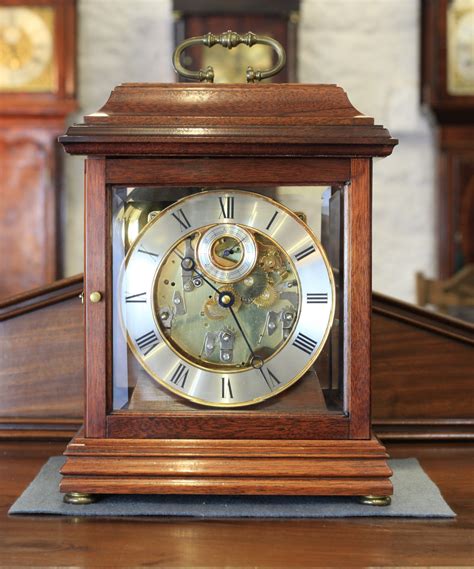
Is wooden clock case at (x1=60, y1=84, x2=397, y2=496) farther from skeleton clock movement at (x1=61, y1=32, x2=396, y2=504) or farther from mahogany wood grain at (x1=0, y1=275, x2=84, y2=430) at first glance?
mahogany wood grain at (x1=0, y1=275, x2=84, y2=430)

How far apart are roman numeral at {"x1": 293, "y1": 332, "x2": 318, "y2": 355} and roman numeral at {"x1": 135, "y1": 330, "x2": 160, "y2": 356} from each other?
0.49 ft

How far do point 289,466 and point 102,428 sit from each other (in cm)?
20

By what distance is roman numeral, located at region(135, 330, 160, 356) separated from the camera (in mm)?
917

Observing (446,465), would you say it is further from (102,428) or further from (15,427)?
(15,427)

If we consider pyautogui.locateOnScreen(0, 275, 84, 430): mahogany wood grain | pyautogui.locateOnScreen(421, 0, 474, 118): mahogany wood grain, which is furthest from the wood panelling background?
pyautogui.locateOnScreen(421, 0, 474, 118): mahogany wood grain

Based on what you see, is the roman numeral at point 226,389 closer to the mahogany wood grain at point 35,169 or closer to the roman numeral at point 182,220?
the roman numeral at point 182,220

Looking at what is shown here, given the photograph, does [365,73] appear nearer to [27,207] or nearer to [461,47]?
[461,47]

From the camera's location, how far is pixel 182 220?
2.99 ft

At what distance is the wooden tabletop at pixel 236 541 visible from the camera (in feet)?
2.37

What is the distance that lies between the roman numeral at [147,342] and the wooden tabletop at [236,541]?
0.59 ft

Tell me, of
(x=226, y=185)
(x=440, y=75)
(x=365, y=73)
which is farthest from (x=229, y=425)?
(x=365, y=73)

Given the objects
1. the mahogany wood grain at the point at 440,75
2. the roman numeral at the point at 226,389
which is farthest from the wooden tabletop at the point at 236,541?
the mahogany wood grain at the point at 440,75

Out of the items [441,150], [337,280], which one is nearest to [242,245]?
[337,280]

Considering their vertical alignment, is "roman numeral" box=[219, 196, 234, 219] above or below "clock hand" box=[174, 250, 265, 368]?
above
